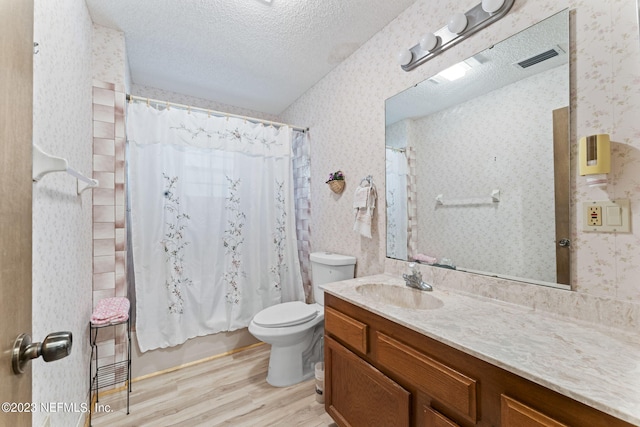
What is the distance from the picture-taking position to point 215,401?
1.76m

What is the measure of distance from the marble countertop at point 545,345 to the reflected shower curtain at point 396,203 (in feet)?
1.86

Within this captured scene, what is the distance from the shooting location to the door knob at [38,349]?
473 millimetres

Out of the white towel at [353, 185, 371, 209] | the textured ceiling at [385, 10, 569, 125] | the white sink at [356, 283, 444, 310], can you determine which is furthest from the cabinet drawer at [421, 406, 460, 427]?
the textured ceiling at [385, 10, 569, 125]

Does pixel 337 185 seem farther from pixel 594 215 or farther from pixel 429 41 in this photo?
pixel 594 215

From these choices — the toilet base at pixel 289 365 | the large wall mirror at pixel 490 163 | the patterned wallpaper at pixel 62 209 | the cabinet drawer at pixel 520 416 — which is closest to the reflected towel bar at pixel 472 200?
the large wall mirror at pixel 490 163

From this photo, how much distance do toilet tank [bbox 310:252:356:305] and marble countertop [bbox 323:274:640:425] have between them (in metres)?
0.80

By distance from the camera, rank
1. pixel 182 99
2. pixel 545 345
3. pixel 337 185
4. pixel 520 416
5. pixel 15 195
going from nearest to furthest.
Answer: pixel 15 195 < pixel 520 416 < pixel 545 345 < pixel 337 185 < pixel 182 99

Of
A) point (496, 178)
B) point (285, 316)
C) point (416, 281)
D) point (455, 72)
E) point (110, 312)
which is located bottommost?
point (285, 316)

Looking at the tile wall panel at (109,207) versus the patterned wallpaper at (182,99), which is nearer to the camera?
the tile wall panel at (109,207)

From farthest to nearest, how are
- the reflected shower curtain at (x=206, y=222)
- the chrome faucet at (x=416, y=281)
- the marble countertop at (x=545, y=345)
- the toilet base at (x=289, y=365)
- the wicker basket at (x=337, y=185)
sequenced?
the wicker basket at (x=337, y=185) < the reflected shower curtain at (x=206, y=222) < the toilet base at (x=289, y=365) < the chrome faucet at (x=416, y=281) < the marble countertop at (x=545, y=345)

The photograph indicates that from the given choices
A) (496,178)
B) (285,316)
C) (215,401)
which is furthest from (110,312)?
(496,178)

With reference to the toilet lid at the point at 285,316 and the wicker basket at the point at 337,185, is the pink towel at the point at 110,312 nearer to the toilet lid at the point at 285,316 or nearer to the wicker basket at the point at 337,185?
the toilet lid at the point at 285,316

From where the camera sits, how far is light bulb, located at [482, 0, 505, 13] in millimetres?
1226

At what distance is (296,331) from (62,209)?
1.47 meters
